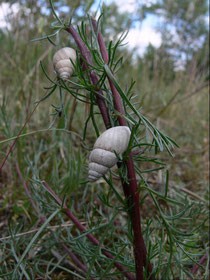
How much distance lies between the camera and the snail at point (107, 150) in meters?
0.47

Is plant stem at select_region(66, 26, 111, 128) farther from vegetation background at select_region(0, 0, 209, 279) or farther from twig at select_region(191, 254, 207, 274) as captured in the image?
twig at select_region(191, 254, 207, 274)

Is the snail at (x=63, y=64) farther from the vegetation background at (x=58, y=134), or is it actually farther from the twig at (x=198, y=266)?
the twig at (x=198, y=266)

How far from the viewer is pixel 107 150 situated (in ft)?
1.55

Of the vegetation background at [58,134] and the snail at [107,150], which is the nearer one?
the snail at [107,150]

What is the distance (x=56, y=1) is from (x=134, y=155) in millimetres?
1276

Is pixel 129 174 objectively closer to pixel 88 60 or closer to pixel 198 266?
pixel 88 60

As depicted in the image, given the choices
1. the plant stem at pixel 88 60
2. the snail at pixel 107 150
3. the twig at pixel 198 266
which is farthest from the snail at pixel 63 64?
the twig at pixel 198 266

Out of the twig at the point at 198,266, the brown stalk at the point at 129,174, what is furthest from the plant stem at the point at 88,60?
the twig at the point at 198,266

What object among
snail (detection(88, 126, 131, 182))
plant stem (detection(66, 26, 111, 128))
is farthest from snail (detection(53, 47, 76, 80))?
snail (detection(88, 126, 131, 182))

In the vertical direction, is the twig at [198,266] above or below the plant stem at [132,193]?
below

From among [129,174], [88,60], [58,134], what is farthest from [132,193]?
[58,134]

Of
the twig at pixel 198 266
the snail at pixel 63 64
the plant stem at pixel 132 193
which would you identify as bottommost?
the twig at pixel 198 266

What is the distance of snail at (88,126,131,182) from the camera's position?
1.55 feet

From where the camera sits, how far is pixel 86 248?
62cm
